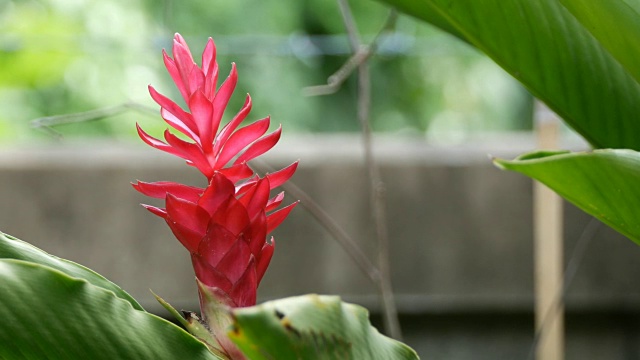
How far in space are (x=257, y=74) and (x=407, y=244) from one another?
3.03m

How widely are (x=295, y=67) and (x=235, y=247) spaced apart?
4.27 metres

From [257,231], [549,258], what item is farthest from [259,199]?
[549,258]

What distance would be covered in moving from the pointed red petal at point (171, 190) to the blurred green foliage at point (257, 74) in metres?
2.85

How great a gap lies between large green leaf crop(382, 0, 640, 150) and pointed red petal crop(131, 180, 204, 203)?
0.80 feet

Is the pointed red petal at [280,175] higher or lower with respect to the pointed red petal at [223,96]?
lower

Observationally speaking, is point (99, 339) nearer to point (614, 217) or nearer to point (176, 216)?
point (176, 216)

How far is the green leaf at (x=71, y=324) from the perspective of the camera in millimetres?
368

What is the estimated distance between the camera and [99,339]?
1.26ft

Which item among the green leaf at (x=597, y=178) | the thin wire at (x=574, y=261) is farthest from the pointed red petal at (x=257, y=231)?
the thin wire at (x=574, y=261)

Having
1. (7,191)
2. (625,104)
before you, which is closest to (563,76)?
(625,104)

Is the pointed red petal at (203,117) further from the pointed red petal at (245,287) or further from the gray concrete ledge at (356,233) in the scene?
the gray concrete ledge at (356,233)

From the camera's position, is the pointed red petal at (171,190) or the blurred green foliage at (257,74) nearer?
the pointed red petal at (171,190)

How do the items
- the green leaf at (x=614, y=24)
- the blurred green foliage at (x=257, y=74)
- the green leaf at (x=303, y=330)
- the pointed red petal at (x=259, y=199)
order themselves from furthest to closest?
the blurred green foliage at (x=257, y=74), the green leaf at (x=614, y=24), the pointed red petal at (x=259, y=199), the green leaf at (x=303, y=330)

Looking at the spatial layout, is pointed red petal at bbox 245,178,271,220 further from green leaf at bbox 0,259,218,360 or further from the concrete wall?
the concrete wall
